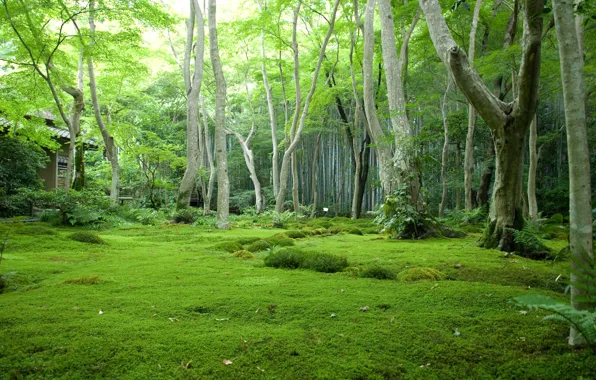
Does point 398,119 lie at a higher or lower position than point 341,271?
higher

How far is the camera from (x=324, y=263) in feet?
12.8

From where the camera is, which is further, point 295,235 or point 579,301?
point 295,235

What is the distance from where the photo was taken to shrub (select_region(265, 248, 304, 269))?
4.06 m

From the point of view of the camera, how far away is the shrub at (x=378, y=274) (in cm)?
353

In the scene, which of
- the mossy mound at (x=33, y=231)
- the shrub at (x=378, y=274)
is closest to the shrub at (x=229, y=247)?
the shrub at (x=378, y=274)

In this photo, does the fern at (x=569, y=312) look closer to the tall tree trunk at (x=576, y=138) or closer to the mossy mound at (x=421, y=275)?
the tall tree trunk at (x=576, y=138)

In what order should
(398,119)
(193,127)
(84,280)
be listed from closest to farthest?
(84,280) → (398,119) → (193,127)

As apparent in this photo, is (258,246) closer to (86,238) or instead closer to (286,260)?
(286,260)

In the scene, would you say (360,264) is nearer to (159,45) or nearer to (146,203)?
(146,203)

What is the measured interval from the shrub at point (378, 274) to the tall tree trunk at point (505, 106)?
188 cm

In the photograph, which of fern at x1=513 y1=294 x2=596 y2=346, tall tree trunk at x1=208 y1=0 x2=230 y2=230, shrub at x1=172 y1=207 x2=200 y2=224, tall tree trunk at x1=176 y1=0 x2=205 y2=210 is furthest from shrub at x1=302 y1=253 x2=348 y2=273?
tall tree trunk at x1=176 y1=0 x2=205 y2=210

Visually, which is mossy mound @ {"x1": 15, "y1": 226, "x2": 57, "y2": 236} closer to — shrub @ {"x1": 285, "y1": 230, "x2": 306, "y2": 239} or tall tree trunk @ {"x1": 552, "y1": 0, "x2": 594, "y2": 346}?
shrub @ {"x1": 285, "y1": 230, "x2": 306, "y2": 239}

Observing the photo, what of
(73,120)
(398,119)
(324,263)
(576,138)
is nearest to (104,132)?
(73,120)

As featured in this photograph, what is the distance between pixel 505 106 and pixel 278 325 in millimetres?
3638
